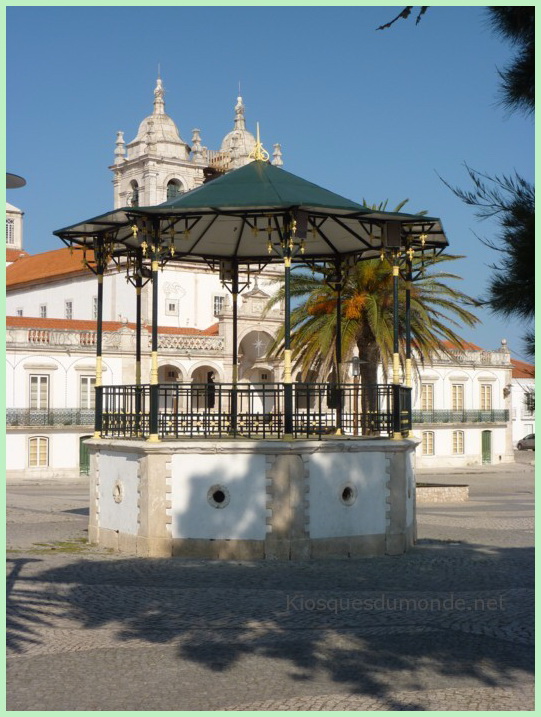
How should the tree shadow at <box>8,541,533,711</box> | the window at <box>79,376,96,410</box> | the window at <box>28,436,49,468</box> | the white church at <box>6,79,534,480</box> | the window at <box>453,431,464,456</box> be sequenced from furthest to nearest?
the window at <box>453,431,464,456</box>, the window at <box>79,376,96,410</box>, the white church at <box>6,79,534,480</box>, the window at <box>28,436,49,468</box>, the tree shadow at <box>8,541,533,711</box>

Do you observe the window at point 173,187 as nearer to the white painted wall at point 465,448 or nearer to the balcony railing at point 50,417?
the white painted wall at point 465,448

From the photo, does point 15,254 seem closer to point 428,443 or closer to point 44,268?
point 44,268

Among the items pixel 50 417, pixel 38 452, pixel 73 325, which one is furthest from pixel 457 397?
pixel 38 452

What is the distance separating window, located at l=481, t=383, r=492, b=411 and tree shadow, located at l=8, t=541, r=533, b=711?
1754 inches

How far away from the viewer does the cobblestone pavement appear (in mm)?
8812

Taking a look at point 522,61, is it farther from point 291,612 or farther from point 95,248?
point 95,248

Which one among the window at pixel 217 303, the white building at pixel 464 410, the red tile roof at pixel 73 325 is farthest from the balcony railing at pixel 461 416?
the window at pixel 217 303

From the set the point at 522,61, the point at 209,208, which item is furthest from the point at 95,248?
the point at 522,61

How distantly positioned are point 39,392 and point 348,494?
106 feet

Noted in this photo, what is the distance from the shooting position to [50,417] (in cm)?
4641

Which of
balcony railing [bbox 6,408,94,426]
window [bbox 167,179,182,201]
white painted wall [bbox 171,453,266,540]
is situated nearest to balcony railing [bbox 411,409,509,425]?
balcony railing [bbox 6,408,94,426]

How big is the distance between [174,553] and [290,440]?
2.29 m

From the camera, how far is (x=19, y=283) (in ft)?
229

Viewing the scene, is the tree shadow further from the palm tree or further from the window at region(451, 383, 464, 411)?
the window at region(451, 383, 464, 411)
